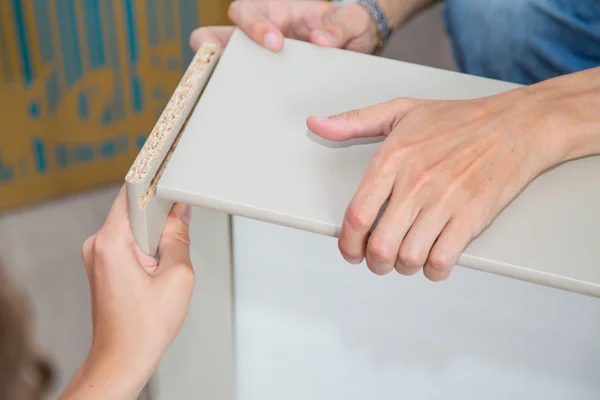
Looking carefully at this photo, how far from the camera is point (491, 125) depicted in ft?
2.00

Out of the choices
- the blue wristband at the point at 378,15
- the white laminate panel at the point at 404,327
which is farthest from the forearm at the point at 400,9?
the white laminate panel at the point at 404,327

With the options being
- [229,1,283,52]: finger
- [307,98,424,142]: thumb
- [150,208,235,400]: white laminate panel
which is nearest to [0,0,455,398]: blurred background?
[150,208,235,400]: white laminate panel

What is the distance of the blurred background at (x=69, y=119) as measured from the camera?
143 centimetres

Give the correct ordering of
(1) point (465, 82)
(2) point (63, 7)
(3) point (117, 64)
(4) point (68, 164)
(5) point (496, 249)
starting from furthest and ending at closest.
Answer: (4) point (68, 164)
(3) point (117, 64)
(2) point (63, 7)
(1) point (465, 82)
(5) point (496, 249)

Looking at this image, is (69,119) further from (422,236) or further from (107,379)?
(422,236)

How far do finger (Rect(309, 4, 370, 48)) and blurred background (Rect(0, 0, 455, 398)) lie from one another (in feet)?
2.31

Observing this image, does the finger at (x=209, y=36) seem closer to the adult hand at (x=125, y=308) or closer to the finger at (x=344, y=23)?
the finger at (x=344, y=23)

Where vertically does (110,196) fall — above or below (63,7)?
below

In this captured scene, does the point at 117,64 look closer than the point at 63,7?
No

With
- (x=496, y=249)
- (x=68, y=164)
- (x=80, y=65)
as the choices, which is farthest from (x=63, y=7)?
(x=496, y=249)

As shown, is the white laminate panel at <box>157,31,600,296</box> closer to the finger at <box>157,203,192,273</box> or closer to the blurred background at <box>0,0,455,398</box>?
the finger at <box>157,203,192,273</box>

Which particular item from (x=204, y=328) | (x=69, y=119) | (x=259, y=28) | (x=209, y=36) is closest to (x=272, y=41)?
(x=259, y=28)

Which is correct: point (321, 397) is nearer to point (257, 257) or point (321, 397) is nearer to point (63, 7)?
point (257, 257)

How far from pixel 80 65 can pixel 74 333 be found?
0.59 metres
